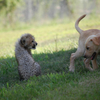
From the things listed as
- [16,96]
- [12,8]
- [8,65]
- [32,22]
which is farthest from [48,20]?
[16,96]

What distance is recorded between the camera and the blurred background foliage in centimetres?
2031

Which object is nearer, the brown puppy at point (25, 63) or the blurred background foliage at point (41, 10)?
the brown puppy at point (25, 63)

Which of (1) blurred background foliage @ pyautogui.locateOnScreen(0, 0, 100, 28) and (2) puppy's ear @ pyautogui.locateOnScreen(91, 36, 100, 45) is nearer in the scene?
(2) puppy's ear @ pyautogui.locateOnScreen(91, 36, 100, 45)

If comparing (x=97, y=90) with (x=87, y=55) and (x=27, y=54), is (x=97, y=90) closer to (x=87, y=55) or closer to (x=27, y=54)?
(x=87, y=55)

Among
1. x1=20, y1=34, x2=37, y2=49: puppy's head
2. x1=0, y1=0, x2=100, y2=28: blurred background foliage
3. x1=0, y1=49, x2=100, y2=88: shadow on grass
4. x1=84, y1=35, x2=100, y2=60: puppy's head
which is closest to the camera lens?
x1=84, y1=35, x2=100, y2=60: puppy's head

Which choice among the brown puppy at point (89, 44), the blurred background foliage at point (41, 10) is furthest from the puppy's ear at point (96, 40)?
the blurred background foliage at point (41, 10)

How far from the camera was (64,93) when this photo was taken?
132 inches

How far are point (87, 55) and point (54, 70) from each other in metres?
1.18

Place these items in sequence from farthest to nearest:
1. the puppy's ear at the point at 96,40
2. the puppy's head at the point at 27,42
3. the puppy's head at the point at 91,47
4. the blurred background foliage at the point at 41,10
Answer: the blurred background foliage at the point at 41,10 → the puppy's head at the point at 27,42 → the puppy's head at the point at 91,47 → the puppy's ear at the point at 96,40

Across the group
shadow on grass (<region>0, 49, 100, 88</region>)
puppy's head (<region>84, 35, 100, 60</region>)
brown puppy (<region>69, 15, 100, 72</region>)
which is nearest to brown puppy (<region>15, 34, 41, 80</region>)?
shadow on grass (<region>0, 49, 100, 88</region>)

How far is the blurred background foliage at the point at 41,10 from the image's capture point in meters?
20.3

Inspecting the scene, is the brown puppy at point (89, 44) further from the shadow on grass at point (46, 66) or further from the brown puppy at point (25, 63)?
the brown puppy at point (25, 63)

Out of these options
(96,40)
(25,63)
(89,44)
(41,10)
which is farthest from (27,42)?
(41,10)

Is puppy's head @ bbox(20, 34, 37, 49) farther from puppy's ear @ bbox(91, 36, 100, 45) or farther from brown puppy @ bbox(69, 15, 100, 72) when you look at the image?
puppy's ear @ bbox(91, 36, 100, 45)
